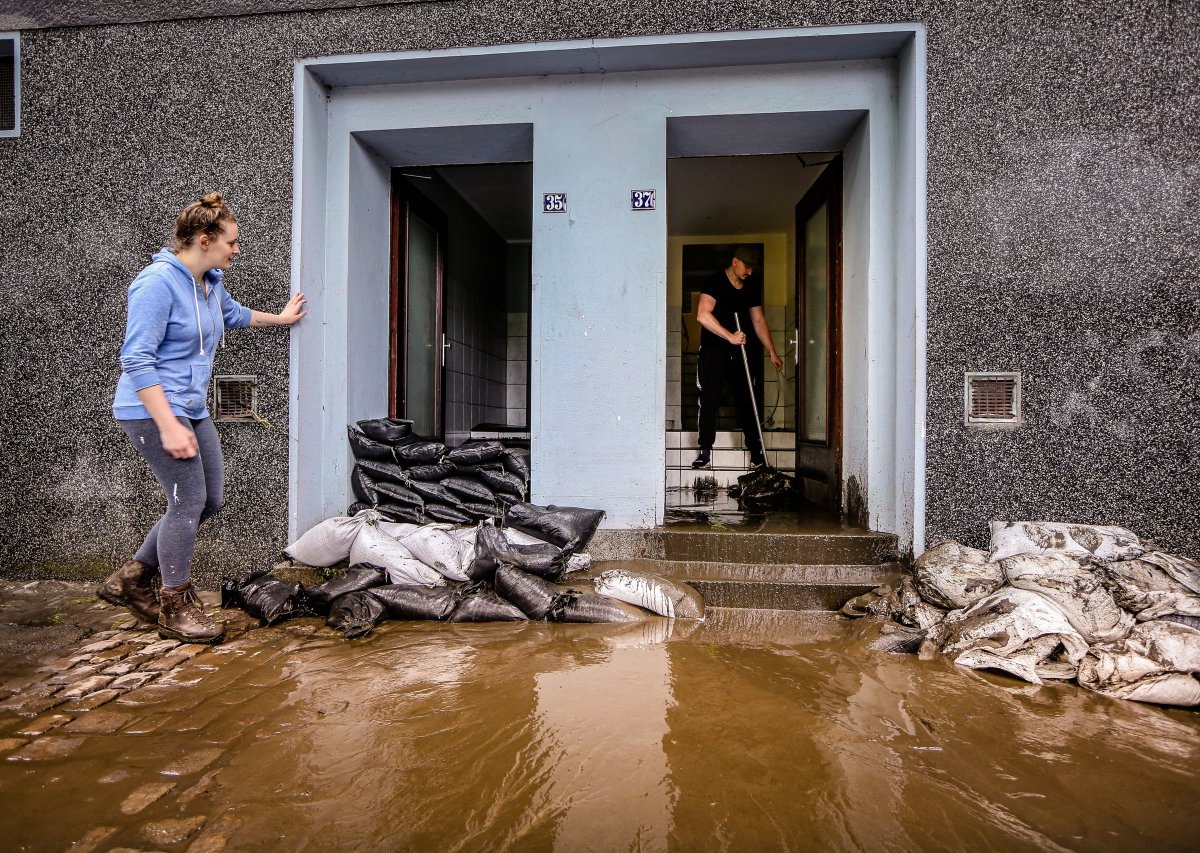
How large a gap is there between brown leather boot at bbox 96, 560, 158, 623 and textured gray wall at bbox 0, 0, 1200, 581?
2.64 ft

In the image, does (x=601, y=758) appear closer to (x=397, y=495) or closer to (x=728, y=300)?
(x=397, y=495)

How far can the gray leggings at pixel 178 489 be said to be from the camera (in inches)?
94.6

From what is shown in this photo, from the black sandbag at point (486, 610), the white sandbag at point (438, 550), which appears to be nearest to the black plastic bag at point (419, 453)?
the white sandbag at point (438, 550)

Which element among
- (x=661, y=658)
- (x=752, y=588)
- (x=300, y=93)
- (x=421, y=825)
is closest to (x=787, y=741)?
(x=661, y=658)

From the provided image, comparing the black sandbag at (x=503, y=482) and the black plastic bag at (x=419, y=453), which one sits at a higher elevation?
the black plastic bag at (x=419, y=453)

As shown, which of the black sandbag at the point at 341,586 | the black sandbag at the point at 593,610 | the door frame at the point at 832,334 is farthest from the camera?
the door frame at the point at 832,334

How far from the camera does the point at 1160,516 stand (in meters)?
2.95

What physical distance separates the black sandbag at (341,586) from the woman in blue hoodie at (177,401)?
0.42m

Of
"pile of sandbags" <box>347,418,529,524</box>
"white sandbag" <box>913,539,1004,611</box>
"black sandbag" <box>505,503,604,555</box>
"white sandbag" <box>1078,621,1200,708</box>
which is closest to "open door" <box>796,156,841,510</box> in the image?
"white sandbag" <box>913,539,1004,611</box>

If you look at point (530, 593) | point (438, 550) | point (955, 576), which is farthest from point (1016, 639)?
point (438, 550)

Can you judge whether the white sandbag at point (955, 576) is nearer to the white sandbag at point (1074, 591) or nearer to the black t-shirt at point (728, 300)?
the white sandbag at point (1074, 591)

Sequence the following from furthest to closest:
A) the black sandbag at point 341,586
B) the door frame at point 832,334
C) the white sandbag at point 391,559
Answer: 1. the door frame at point 832,334
2. the white sandbag at point 391,559
3. the black sandbag at point 341,586

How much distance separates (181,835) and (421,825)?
479mm

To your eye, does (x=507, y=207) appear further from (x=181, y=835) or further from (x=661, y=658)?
(x=181, y=835)
